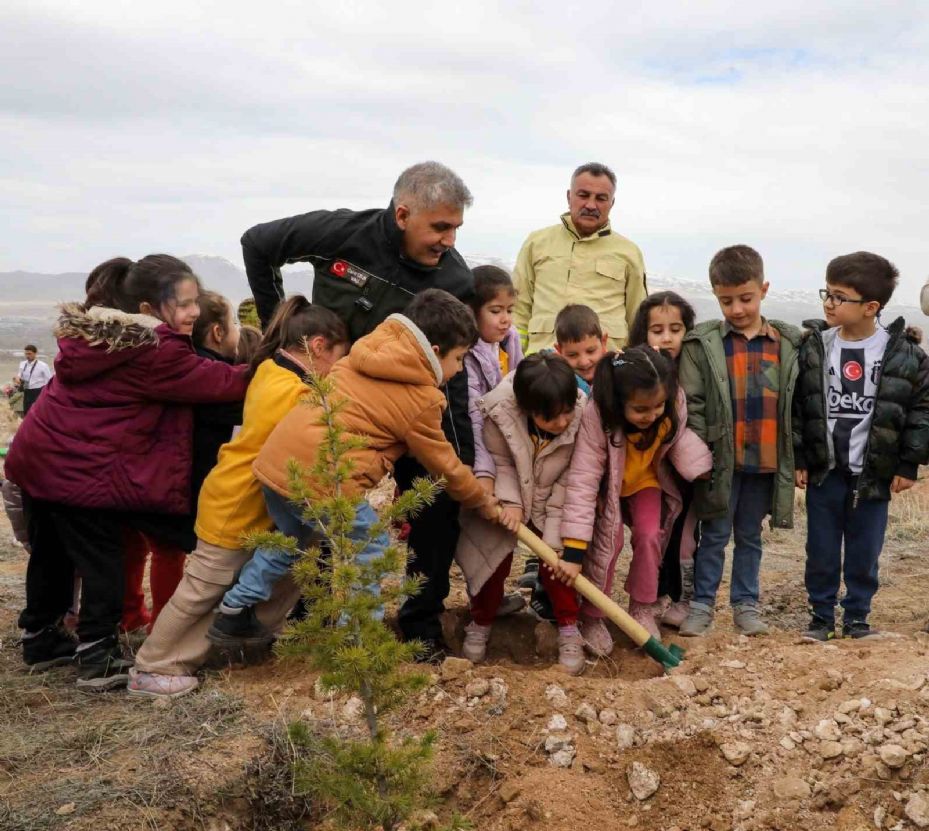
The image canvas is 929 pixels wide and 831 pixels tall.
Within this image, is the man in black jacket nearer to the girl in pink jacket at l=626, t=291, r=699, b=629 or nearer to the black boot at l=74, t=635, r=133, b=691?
the girl in pink jacket at l=626, t=291, r=699, b=629

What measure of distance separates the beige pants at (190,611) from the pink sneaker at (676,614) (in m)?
2.07

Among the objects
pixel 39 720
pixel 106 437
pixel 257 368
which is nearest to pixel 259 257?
pixel 257 368

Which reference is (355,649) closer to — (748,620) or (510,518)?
(510,518)

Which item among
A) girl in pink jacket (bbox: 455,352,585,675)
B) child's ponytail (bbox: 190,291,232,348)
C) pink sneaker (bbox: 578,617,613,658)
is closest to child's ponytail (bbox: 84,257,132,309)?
child's ponytail (bbox: 190,291,232,348)

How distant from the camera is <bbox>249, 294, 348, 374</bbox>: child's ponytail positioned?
371 centimetres

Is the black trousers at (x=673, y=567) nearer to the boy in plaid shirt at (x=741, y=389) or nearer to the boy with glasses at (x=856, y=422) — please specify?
the boy in plaid shirt at (x=741, y=389)

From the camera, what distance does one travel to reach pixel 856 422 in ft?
13.4

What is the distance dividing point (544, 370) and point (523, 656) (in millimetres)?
1482

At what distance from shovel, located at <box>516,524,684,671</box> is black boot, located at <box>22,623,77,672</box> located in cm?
206

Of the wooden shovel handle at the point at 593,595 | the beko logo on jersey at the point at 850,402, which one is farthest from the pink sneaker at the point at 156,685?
the beko logo on jersey at the point at 850,402

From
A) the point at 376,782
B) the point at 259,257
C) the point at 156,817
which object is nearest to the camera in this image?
the point at 376,782

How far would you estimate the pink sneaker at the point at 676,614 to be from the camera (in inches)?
171

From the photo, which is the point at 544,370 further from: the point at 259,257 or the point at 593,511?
the point at 259,257

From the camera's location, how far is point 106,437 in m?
3.59
